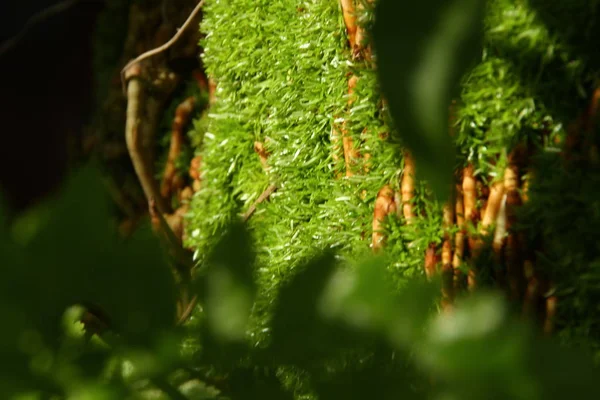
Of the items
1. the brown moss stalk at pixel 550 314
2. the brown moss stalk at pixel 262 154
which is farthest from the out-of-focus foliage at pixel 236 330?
the brown moss stalk at pixel 262 154

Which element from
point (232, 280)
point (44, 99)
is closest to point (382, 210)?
point (232, 280)

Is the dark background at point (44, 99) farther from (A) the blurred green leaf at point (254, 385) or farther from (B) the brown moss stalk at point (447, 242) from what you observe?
(A) the blurred green leaf at point (254, 385)

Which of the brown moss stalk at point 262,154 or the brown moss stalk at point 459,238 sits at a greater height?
the brown moss stalk at point 459,238

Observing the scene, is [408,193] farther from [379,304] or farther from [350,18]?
[379,304]

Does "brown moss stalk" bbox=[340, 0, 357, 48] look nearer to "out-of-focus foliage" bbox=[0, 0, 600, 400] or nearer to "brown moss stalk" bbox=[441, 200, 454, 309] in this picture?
"brown moss stalk" bbox=[441, 200, 454, 309]

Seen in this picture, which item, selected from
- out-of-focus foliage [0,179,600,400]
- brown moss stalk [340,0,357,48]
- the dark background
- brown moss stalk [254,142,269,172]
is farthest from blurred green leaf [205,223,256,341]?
the dark background

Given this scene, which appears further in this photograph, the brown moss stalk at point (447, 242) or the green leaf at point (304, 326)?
the brown moss stalk at point (447, 242)

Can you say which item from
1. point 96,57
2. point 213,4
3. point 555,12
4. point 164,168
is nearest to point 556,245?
point 555,12
